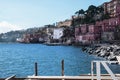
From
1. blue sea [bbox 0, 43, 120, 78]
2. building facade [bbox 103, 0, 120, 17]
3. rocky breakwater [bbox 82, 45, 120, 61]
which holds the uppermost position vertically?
building facade [bbox 103, 0, 120, 17]

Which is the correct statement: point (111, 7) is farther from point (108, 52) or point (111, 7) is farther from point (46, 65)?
point (46, 65)

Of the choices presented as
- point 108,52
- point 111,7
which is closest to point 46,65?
point 108,52

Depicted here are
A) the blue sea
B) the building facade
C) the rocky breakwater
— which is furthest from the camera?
the building facade

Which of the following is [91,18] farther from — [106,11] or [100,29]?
[100,29]

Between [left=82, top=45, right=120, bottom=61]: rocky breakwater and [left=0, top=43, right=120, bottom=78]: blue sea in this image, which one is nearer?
[left=0, top=43, right=120, bottom=78]: blue sea

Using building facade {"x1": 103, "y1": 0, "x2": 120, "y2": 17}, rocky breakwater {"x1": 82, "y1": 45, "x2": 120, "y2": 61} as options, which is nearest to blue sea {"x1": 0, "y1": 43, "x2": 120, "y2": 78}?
rocky breakwater {"x1": 82, "y1": 45, "x2": 120, "y2": 61}

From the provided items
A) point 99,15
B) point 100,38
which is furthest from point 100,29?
point 99,15

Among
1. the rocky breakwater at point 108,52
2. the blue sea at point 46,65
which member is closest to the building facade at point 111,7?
the blue sea at point 46,65

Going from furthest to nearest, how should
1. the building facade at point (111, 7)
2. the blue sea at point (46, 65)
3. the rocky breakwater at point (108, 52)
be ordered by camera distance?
the building facade at point (111, 7)
the rocky breakwater at point (108, 52)
the blue sea at point (46, 65)

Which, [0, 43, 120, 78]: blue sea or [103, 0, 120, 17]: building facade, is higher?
[103, 0, 120, 17]: building facade

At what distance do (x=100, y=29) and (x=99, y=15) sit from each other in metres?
36.7

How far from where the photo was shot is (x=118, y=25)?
121 meters

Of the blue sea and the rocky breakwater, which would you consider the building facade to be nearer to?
the blue sea

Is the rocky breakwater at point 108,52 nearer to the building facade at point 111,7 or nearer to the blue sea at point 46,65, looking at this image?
the blue sea at point 46,65
